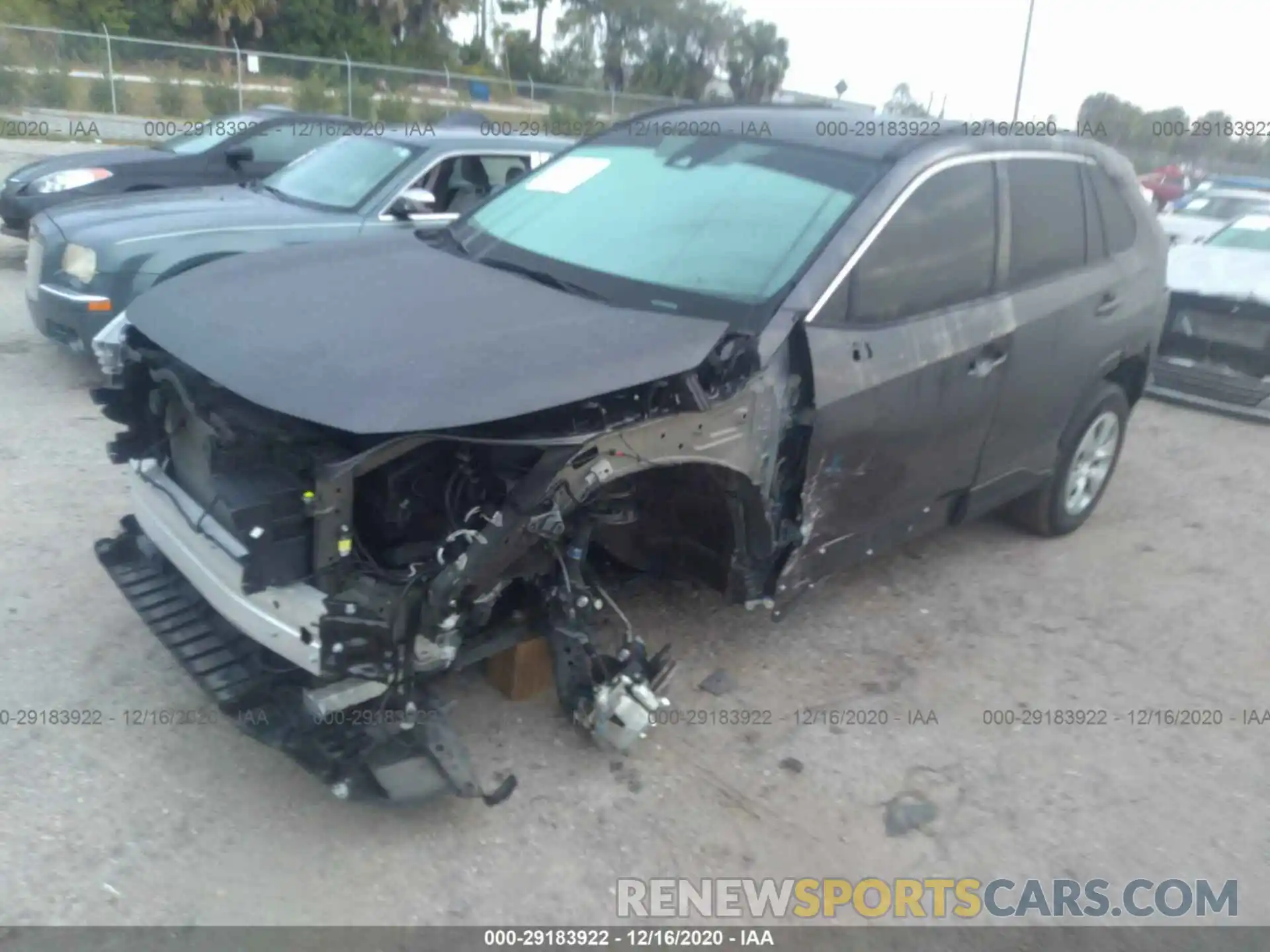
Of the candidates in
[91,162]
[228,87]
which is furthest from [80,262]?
[228,87]

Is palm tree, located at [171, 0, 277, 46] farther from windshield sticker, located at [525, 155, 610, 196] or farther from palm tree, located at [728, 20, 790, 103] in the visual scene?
windshield sticker, located at [525, 155, 610, 196]

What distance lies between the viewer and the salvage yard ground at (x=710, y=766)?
9.66 feet

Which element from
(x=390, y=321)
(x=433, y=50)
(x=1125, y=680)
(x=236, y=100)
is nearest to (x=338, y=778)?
(x=390, y=321)

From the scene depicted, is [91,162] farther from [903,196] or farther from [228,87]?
[228,87]

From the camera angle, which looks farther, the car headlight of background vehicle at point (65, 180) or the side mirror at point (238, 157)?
the side mirror at point (238, 157)

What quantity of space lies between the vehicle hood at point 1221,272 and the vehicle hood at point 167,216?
20.7 feet

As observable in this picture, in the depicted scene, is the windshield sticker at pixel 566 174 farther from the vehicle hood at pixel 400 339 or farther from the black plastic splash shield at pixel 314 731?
the black plastic splash shield at pixel 314 731

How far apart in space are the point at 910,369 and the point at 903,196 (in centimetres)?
62

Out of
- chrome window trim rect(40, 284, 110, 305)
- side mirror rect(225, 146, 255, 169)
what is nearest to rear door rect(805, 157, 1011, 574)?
chrome window trim rect(40, 284, 110, 305)

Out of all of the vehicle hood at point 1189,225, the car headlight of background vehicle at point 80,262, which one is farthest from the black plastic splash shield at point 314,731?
the vehicle hood at point 1189,225

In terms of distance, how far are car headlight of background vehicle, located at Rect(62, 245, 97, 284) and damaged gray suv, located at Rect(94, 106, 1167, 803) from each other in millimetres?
2578

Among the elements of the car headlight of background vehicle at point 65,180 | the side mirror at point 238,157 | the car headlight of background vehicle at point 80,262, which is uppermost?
the side mirror at point 238,157

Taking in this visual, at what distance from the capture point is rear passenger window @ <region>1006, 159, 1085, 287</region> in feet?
→ 14.4
